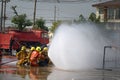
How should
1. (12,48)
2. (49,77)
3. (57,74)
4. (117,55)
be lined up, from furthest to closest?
1. (12,48)
2. (117,55)
3. (57,74)
4. (49,77)

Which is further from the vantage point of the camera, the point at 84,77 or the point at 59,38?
the point at 59,38

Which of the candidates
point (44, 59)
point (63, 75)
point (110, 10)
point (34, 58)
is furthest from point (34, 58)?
point (110, 10)

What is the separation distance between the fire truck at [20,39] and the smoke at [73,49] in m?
15.9

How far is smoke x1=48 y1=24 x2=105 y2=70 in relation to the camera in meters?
21.0

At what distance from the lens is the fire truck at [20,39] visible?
3784 cm

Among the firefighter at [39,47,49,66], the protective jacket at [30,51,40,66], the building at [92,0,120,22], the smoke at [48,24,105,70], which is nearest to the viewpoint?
the smoke at [48,24,105,70]

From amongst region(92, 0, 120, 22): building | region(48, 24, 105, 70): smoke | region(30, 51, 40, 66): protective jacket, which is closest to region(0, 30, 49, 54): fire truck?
region(30, 51, 40, 66): protective jacket

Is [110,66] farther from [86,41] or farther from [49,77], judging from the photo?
[49,77]

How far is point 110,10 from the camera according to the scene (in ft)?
217

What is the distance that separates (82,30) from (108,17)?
148 feet

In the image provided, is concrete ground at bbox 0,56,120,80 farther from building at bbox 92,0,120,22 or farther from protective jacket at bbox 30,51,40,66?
building at bbox 92,0,120,22

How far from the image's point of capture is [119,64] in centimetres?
2381

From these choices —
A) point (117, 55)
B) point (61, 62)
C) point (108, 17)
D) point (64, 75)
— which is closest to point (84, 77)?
point (64, 75)

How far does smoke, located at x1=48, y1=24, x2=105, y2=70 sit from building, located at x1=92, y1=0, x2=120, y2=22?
42.2m
